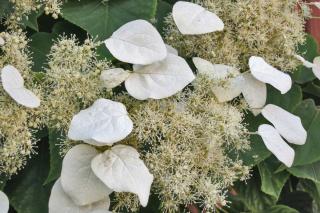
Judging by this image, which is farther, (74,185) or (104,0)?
(104,0)

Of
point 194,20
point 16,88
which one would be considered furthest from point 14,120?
point 194,20

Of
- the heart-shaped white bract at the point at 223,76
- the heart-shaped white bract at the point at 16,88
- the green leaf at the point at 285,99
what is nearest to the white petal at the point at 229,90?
the heart-shaped white bract at the point at 223,76

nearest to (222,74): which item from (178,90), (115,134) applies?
(178,90)

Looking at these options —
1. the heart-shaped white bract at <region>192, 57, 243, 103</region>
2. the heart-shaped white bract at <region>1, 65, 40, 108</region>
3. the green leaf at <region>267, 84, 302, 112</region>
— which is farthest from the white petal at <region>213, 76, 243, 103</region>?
the heart-shaped white bract at <region>1, 65, 40, 108</region>

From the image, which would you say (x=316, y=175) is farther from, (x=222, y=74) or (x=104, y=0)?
(x=104, y=0)

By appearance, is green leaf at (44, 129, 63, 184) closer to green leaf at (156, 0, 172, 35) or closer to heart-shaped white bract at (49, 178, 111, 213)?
heart-shaped white bract at (49, 178, 111, 213)

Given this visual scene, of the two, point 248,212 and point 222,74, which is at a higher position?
point 222,74
